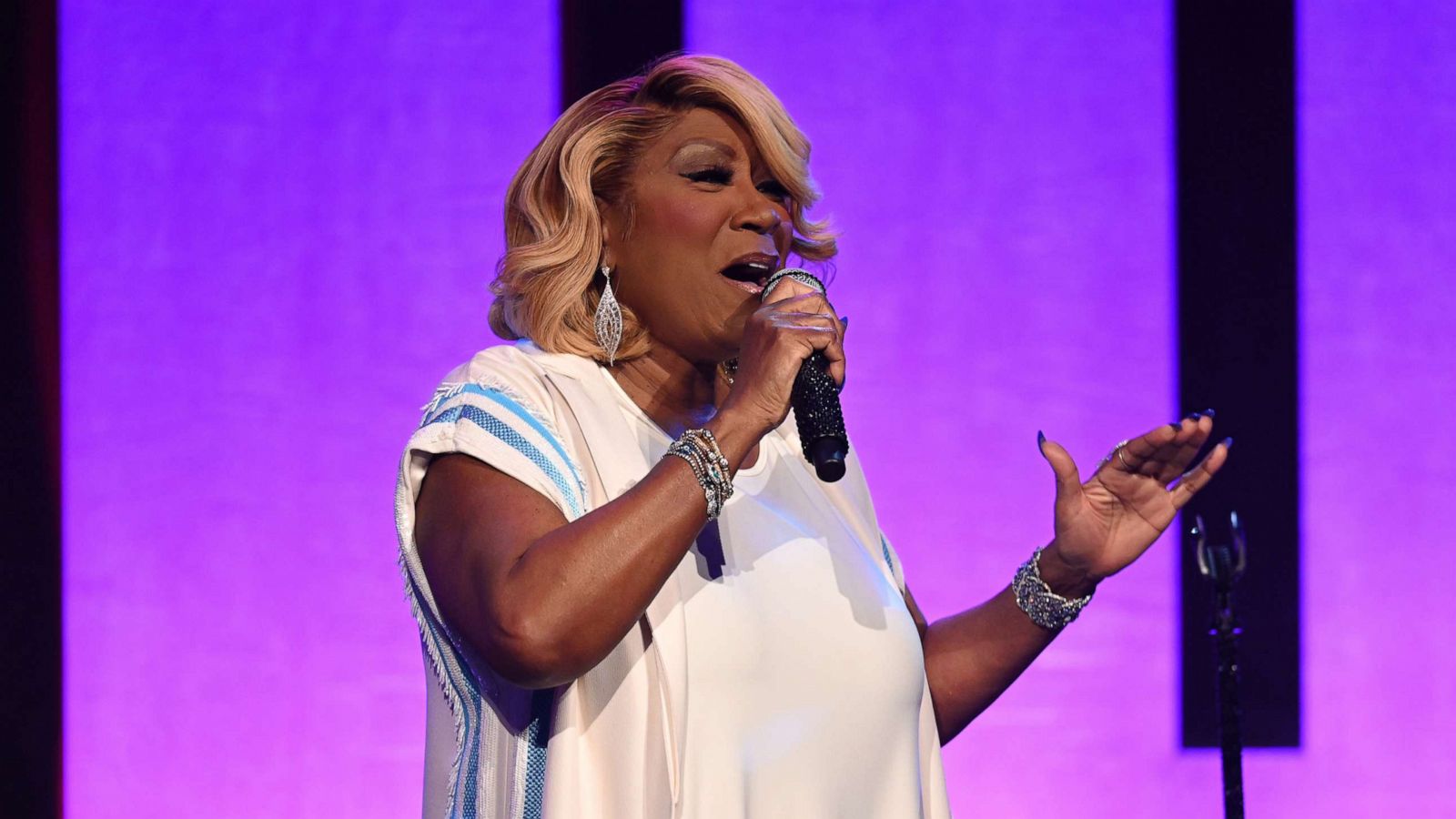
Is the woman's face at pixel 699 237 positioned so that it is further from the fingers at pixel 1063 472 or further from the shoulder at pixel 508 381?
the fingers at pixel 1063 472

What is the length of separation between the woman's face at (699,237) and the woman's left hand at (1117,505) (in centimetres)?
41

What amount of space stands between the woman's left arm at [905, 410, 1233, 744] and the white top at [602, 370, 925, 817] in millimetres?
167

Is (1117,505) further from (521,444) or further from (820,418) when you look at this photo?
(521,444)

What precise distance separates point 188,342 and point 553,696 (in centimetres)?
130

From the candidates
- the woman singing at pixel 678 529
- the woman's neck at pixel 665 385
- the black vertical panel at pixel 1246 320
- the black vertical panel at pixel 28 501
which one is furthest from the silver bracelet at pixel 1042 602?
the black vertical panel at pixel 28 501

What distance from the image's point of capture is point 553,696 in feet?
4.47

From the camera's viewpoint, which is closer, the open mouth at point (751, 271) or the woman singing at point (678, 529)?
the woman singing at point (678, 529)

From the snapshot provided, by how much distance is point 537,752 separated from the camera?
1.36 metres

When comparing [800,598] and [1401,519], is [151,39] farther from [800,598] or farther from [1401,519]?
[1401,519]

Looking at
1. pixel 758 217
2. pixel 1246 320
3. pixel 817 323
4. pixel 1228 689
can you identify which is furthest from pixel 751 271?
pixel 1246 320

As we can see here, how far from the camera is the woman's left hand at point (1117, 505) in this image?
64.4 inches

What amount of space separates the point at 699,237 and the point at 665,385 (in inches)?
7.7

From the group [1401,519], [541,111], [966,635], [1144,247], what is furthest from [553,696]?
[1401,519]

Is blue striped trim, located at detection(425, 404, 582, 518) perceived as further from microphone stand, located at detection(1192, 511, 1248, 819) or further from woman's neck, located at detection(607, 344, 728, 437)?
microphone stand, located at detection(1192, 511, 1248, 819)
